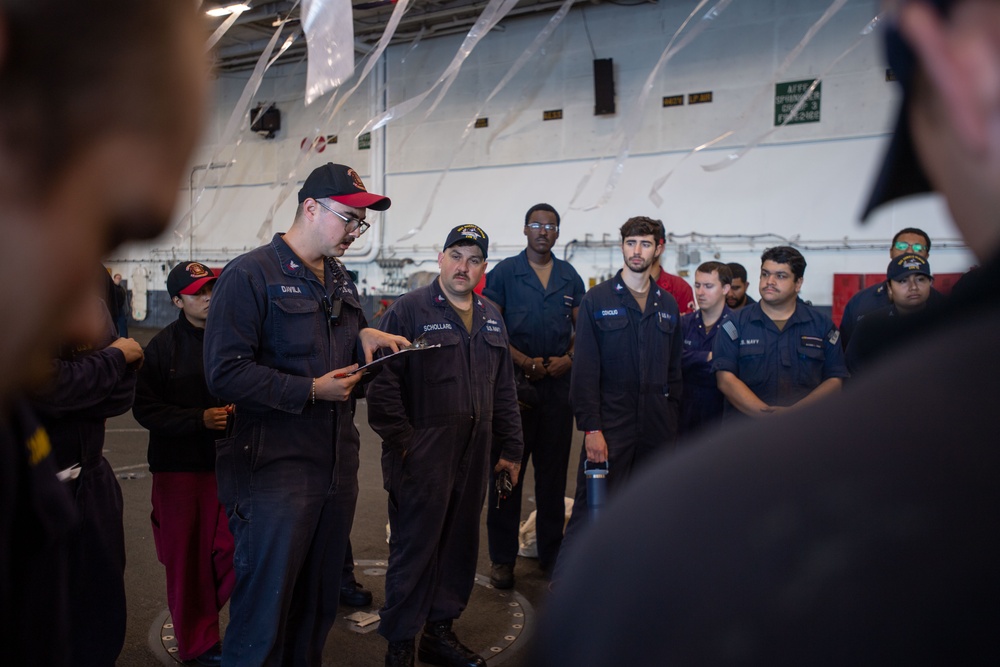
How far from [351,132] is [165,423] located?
12414 millimetres

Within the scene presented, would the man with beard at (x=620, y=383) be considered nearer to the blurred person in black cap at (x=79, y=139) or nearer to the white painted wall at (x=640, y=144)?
the blurred person in black cap at (x=79, y=139)

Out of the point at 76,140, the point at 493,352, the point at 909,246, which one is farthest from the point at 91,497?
the point at 909,246

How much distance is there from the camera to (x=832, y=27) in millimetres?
10711

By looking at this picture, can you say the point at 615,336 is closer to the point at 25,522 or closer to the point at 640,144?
the point at 25,522

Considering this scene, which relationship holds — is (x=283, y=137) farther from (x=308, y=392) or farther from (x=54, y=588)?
(x=54, y=588)

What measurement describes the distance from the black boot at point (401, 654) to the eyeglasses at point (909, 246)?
4.59 metres

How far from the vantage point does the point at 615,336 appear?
4488mm

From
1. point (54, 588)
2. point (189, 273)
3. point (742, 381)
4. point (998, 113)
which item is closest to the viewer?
point (998, 113)

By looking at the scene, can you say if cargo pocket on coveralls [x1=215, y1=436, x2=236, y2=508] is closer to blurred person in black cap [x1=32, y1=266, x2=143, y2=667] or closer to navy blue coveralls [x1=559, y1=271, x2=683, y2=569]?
blurred person in black cap [x1=32, y1=266, x2=143, y2=667]

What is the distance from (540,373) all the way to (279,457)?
2.32 meters

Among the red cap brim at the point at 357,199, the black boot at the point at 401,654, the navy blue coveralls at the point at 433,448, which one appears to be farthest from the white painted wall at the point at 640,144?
the black boot at the point at 401,654

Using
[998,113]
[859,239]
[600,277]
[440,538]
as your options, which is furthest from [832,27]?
[998,113]

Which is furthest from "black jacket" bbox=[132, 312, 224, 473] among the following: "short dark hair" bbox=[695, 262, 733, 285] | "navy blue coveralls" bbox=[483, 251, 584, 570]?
"short dark hair" bbox=[695, 262, 733, 285]

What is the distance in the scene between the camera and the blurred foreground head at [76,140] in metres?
0.58
